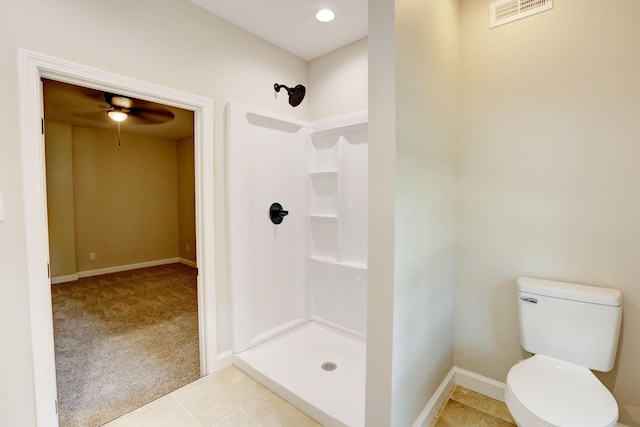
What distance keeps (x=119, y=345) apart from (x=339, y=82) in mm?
3143

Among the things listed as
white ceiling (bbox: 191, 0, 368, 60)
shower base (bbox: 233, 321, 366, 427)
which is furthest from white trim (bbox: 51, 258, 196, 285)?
white ceiling (bbox: 191, 0, 368, 60)

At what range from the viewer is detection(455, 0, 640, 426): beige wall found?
1.50 m

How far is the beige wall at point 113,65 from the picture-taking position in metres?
1.36

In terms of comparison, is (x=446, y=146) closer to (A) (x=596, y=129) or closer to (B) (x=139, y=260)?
(A) (x=596, y=129)

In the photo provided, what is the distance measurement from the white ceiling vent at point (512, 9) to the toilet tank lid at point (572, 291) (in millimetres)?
1582

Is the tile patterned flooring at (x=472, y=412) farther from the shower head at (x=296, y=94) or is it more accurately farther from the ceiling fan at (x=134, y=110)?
the ceiling fan at (x=134, y=110)

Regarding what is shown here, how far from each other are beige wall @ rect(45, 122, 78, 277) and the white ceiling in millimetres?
4126

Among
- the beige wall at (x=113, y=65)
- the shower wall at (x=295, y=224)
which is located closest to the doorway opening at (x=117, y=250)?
the beige wall at (x=113, y=65)

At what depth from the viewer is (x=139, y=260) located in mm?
5559

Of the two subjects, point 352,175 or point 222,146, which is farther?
point 352,175

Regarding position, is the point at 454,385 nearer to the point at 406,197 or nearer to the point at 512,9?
the point at 406,197

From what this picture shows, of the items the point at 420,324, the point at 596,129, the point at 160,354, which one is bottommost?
the point at 160,354

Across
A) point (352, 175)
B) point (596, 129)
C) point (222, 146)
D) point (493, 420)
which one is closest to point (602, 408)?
point (493, 420)

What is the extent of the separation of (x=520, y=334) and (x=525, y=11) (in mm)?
1932
